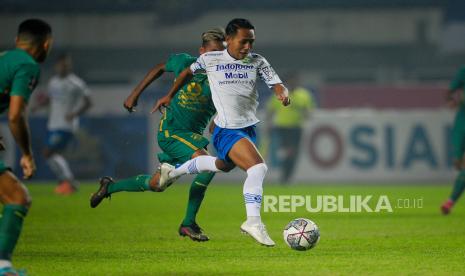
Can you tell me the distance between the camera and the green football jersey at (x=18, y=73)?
274 inches

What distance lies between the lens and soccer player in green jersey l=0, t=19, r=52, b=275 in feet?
22.7

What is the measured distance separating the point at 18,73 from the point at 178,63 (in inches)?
134

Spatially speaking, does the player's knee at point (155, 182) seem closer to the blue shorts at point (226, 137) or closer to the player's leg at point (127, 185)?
the player's leg at point (127, 185)

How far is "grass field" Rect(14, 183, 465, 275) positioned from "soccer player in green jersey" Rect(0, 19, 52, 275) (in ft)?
3.46

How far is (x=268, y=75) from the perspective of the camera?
9.45m

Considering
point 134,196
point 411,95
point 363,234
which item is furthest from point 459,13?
point 363,234

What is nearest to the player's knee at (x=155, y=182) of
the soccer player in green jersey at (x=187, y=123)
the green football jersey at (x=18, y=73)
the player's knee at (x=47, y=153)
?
the soccer player in green jersey at (x=187, y=123)

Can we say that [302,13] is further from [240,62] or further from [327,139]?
[240,62]

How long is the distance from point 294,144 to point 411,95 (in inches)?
216

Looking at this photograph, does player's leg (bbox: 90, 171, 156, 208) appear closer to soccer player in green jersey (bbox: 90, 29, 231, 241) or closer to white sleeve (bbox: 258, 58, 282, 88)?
soccer player in green jersey (bbox: 90, 29, 231, 241)

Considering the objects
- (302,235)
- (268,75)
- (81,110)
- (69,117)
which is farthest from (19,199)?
(69,117)

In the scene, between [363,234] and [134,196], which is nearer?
[363,234]

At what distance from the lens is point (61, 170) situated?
18.6 metres

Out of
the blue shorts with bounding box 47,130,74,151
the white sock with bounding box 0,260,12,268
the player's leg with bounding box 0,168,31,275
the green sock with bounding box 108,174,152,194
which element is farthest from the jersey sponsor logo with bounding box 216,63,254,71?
the blue shorts with bounding box 47,130,74,151
